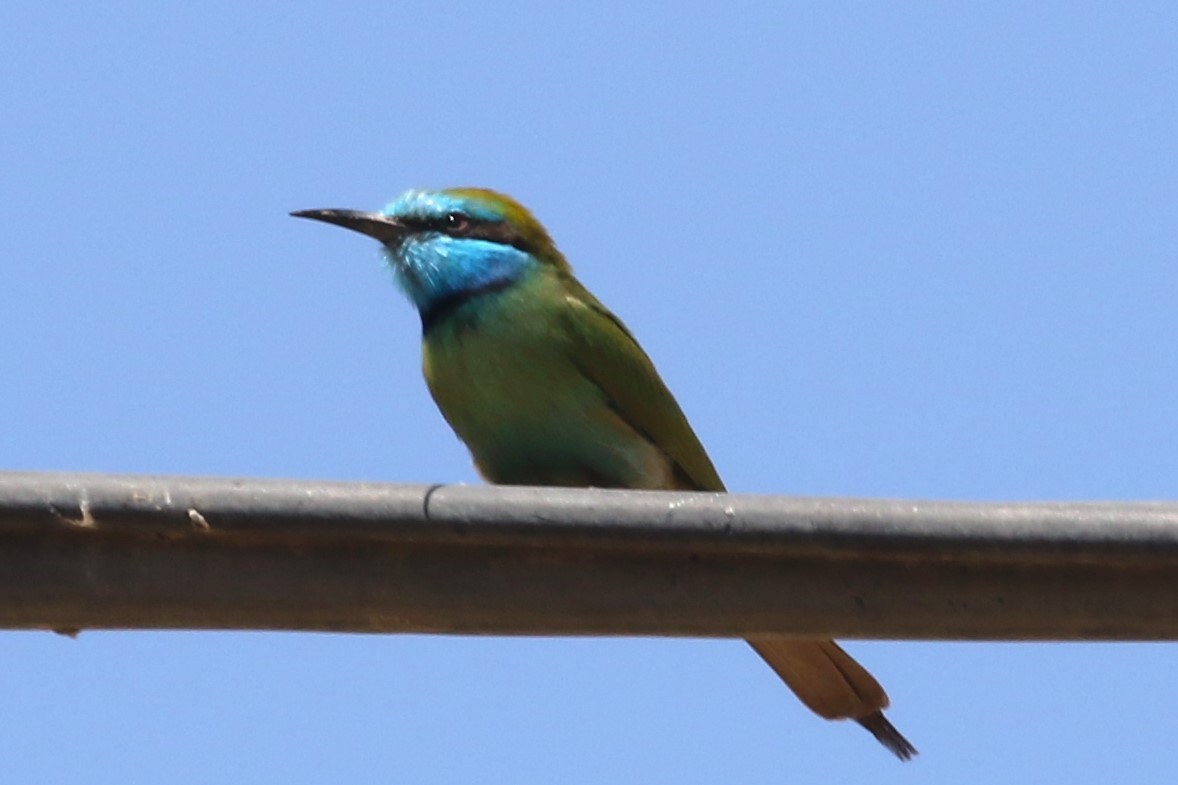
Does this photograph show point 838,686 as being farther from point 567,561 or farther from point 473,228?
point 473,228

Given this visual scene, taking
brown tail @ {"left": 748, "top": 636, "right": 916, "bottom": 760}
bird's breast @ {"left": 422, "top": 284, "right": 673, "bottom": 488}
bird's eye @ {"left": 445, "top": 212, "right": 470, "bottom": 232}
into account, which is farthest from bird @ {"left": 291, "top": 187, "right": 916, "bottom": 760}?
brown tail @ {"left": 748, "top": 636, "right": 916, "bottom": 760}

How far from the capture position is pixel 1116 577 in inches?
85.3

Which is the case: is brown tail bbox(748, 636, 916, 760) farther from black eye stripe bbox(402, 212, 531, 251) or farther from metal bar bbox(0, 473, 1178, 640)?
→ black eye stripe bbox(402, 212, 531, 251)

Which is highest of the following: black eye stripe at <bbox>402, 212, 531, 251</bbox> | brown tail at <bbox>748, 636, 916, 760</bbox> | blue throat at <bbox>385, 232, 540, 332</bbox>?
black eye stripe at <bbox>402, 212, 531, 251</bbox>

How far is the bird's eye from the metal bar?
280cm

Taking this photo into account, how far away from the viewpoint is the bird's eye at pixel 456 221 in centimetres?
497

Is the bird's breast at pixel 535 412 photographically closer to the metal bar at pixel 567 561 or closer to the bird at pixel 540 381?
the bird at pixel 540 381

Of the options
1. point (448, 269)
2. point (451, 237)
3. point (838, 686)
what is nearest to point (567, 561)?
point (838, 686)

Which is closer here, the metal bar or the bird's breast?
the metal bar

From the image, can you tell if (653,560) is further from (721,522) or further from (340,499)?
(340,499)

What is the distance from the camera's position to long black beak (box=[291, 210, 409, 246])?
4988 mm

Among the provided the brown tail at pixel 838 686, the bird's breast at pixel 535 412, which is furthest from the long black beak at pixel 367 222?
the brown tail at pixel 838 686

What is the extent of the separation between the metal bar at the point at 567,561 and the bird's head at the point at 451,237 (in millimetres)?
2596

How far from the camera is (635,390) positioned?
179 inches
